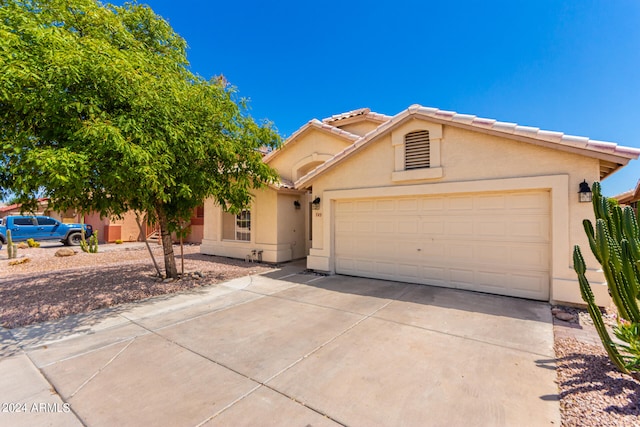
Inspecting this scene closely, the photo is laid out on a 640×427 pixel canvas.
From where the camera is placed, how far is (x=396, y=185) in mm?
8062

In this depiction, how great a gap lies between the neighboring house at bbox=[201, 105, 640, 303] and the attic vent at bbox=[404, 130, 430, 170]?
3 centimetres

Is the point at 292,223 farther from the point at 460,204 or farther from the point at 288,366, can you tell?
the point at 288,366

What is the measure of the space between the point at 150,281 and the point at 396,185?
782cm

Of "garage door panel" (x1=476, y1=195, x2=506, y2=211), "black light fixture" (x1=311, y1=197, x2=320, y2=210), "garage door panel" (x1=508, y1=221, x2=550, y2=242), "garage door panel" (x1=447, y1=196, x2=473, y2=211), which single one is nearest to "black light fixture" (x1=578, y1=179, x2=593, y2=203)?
"garage door panel" (x1=508, y1=221, x2=550, y2=242)

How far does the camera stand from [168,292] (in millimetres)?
7332

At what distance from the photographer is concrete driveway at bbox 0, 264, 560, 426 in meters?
2.84

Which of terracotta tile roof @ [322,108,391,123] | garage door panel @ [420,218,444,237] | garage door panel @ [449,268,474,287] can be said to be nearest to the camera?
garage door panel @ [449,268,474,287]

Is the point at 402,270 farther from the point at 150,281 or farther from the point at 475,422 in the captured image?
the point at 150,281

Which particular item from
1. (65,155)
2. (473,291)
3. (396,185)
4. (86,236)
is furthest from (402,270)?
(86,236)

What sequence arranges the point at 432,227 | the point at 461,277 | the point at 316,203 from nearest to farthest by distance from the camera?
the point at 461,277 < the point at 432,227 < the point at 316,203

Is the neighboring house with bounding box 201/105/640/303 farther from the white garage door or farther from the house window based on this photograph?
the house window

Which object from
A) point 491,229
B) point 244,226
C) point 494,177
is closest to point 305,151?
point 244,226

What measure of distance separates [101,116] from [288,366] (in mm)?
5501

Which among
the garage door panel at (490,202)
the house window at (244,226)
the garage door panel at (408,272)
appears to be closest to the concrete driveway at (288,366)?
the garage door panel at (408,272)
